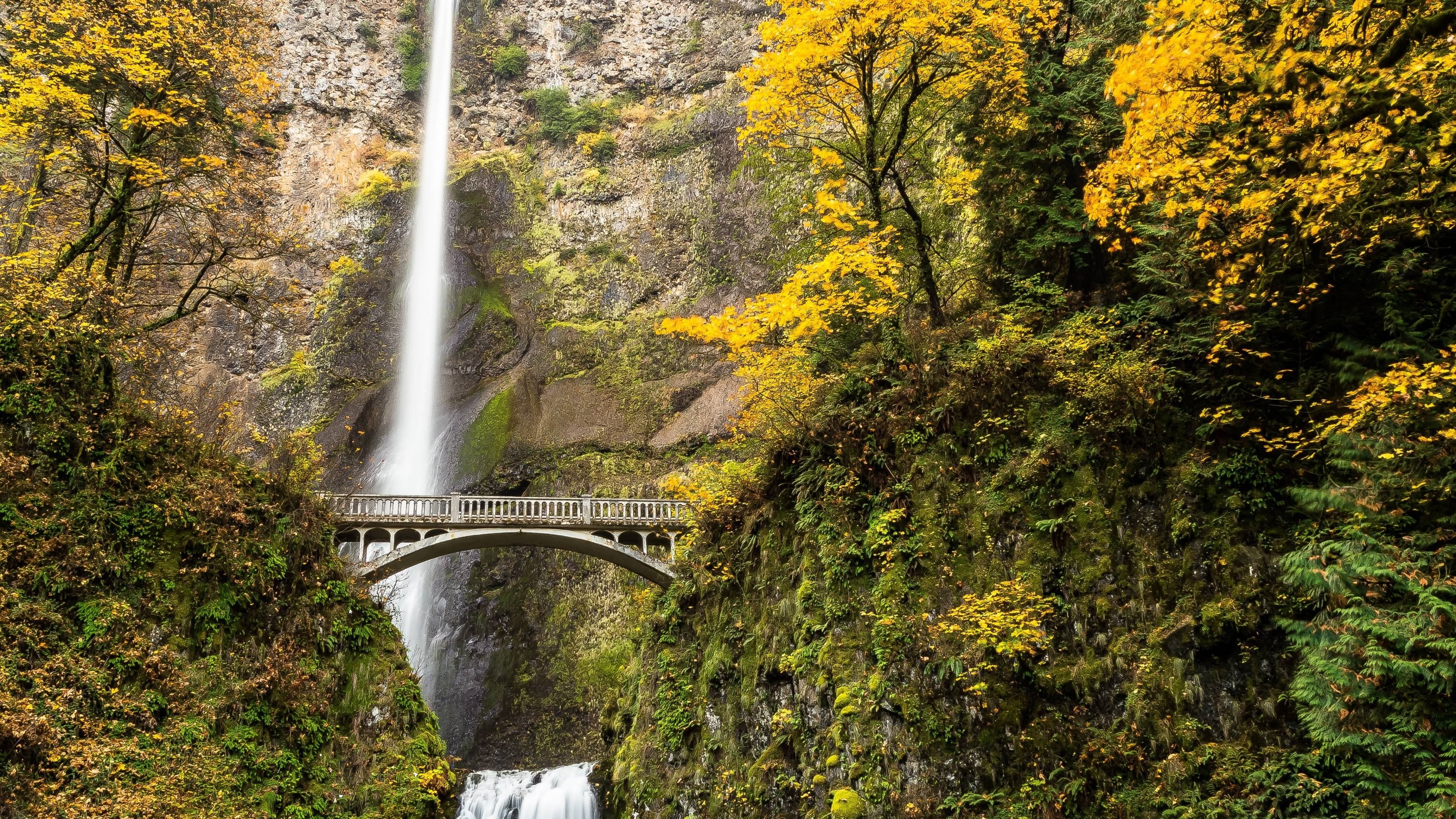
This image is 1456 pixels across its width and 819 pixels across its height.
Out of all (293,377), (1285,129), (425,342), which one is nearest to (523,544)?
(425,342)

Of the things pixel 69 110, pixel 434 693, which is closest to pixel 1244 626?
pixel 69 110

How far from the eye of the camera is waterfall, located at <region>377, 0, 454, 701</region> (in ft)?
104

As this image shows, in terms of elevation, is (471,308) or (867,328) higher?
(471,308)

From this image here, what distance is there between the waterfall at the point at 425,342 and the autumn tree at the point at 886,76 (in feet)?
68.6

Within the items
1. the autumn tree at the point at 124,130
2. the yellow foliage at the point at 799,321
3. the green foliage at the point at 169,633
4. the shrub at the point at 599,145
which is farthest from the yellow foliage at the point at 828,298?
the shrub at the point at 599,145

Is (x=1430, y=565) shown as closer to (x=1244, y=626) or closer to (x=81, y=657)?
(x=1244, y=626)

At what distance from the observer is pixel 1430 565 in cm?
648

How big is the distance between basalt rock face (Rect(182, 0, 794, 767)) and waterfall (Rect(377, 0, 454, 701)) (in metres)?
0.59

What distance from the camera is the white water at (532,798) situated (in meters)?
20.4

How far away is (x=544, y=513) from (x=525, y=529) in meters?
1.00

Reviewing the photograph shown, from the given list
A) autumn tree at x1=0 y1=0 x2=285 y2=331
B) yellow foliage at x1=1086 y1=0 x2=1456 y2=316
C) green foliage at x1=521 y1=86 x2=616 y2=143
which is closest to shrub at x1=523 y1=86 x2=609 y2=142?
green foliage at x1=521 y1=86 x2=616 y2=143

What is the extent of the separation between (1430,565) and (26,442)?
57.3 feet

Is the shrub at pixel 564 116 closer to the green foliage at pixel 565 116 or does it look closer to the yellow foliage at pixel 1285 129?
the green foliage at pixel 565 116

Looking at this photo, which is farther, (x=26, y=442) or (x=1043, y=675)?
(x=26, y=442)
